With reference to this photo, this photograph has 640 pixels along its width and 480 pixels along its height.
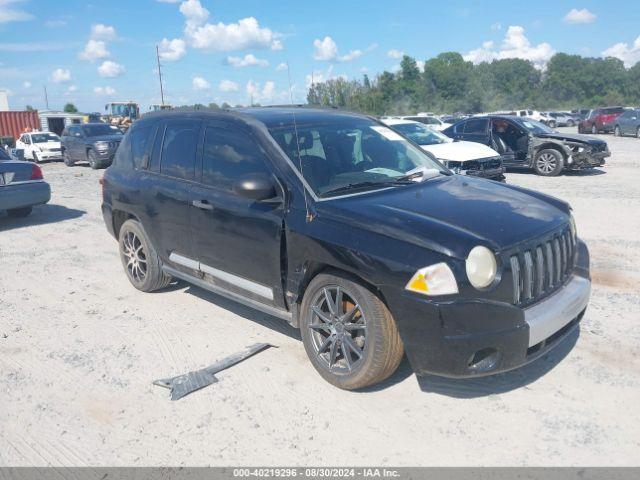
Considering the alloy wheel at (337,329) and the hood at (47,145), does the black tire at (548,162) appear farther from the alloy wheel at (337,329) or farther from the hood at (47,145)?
the hood at (47,145)

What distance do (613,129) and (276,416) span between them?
34645 mm

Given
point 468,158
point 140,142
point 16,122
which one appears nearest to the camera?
point 140,142

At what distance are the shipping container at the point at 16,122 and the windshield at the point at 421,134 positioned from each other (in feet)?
108

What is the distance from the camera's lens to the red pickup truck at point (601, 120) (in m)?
32.7

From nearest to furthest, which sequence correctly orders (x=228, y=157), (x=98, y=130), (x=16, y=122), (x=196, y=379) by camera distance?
(x=196, y=379) < (x=228, y=157) < (x=98, y=130) < (x=16, y=122)

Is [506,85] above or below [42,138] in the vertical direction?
above

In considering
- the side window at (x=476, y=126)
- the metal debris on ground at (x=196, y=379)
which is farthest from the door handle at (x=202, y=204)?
the side window at (x=476, y=126)

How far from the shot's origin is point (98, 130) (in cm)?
2136

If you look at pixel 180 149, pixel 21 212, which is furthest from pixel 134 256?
pixel 21 212

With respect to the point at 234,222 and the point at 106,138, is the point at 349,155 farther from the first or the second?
the point at 106,138

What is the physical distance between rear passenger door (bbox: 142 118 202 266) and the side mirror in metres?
1.03

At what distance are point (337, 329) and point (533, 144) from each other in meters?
12.3

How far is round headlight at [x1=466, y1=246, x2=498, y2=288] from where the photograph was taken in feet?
10.5

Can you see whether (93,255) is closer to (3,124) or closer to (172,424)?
(172,424)
